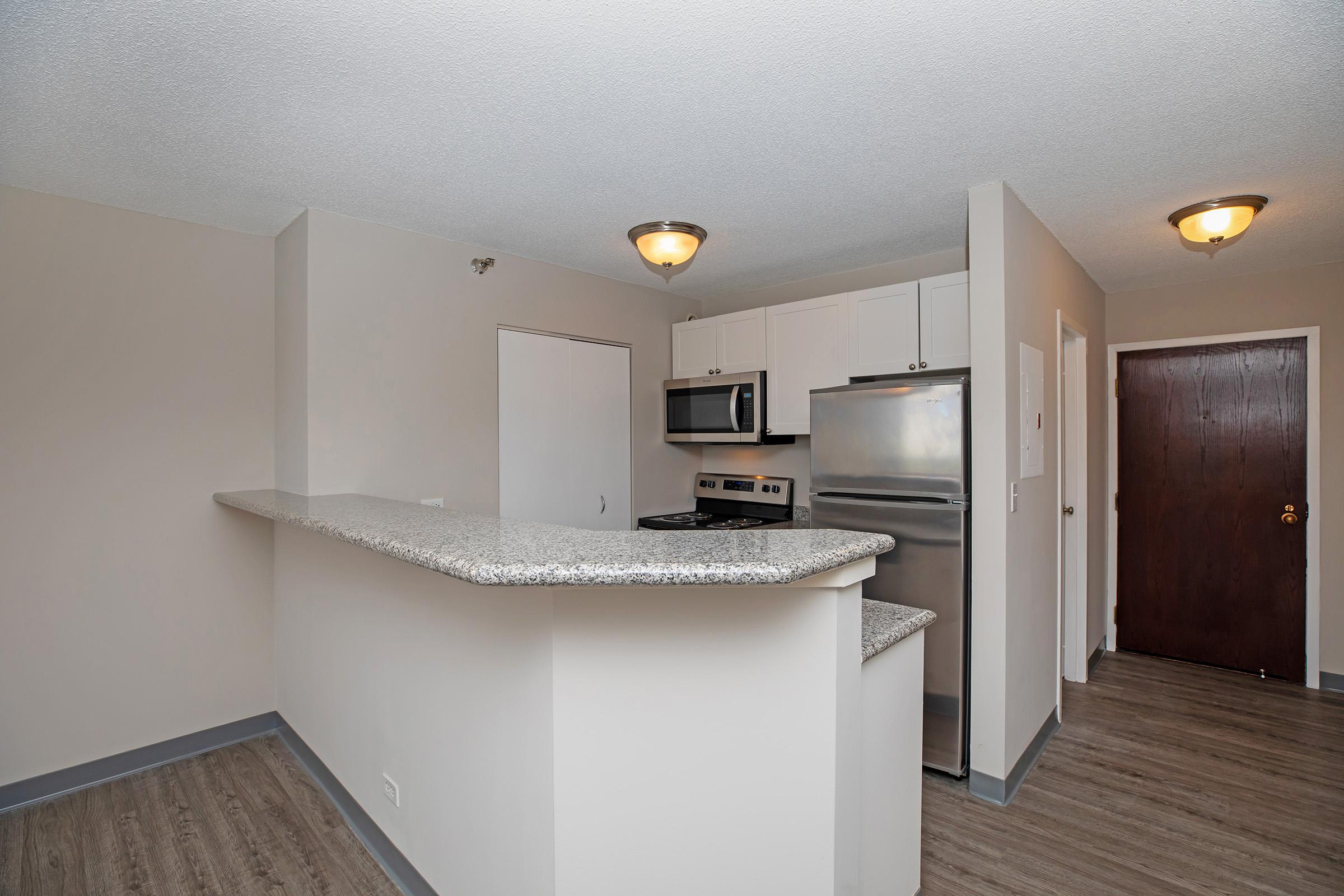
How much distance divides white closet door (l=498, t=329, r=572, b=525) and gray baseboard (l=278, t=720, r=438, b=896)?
1.33 metres

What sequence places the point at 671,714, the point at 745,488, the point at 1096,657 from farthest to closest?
the point at 745,488, the point at 1096,657, the point at 671,714

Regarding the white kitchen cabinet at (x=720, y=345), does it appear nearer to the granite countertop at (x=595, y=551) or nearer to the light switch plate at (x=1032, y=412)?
the light switch plate at (x=1032, y=412)

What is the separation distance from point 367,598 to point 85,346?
164cm

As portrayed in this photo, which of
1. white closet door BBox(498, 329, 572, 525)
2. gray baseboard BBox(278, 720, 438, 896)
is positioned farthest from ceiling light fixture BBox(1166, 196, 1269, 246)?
gray baseboard BBox(278, 720, 438, 896)

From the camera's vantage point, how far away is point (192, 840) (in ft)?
7.38

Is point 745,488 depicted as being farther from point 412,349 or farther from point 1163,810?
point 1163,810

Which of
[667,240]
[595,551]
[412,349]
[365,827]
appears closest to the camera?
[595,551]

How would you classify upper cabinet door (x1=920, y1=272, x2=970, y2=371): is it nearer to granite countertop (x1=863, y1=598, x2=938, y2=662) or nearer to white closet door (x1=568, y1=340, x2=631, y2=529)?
granite countertop (x1=863, y1=598, x2=938, y2=662)

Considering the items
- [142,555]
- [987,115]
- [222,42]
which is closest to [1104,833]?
[987,115]

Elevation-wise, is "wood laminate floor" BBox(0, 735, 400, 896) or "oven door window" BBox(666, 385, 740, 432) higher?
"oven door window" BBox(666, 385, 740, 432)

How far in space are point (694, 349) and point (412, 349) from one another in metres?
1.81

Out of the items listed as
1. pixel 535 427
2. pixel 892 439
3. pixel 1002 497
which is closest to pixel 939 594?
pixel 1002 497

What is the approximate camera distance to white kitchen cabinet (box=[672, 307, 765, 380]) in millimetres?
3852

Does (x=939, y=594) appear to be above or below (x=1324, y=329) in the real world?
below
